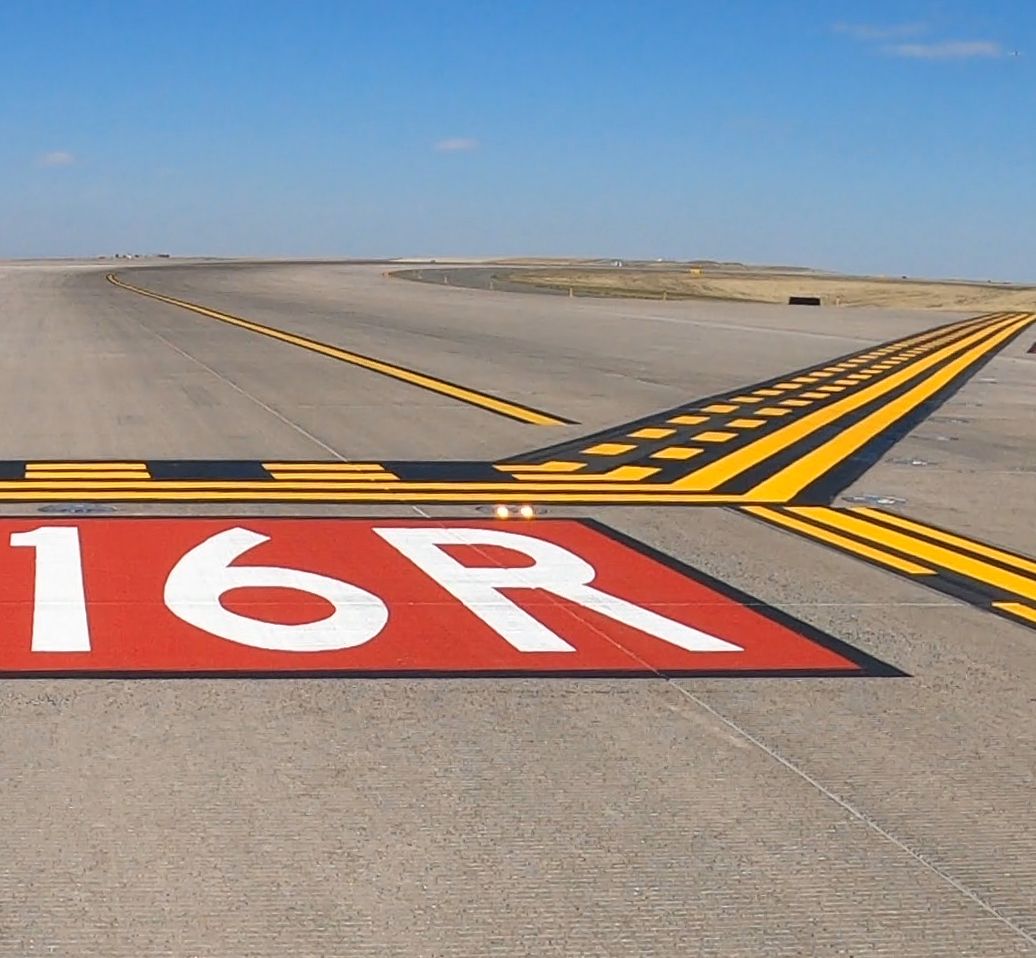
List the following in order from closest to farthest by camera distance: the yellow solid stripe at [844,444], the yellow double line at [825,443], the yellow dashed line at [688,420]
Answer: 1. the yellow solid stripe at [844,444]
2. the yellow double line at [825,443]
3. the yellow dashed line at [688,420]

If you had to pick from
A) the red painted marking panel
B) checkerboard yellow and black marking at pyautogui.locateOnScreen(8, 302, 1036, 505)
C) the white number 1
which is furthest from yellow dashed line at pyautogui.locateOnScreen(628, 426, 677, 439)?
the white number 1

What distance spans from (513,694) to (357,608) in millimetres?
1794

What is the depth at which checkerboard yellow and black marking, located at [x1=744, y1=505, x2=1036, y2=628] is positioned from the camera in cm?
976

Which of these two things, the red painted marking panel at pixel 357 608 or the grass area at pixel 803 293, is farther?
the grass area at pixel 803 293

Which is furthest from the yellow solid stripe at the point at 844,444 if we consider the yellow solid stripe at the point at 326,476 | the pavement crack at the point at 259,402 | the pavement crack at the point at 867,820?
the pavement crack at the point at 867,820

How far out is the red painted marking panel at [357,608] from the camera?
25.3 ft

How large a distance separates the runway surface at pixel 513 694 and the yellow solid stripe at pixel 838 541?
0.18ft

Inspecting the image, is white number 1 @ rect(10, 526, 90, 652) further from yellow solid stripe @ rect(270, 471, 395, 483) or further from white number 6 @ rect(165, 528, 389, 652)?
yellow solid stripe @ rect(270, 471, 395, 483)

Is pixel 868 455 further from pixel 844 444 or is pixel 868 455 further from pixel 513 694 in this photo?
pixel 513 694

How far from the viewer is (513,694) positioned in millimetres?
7156

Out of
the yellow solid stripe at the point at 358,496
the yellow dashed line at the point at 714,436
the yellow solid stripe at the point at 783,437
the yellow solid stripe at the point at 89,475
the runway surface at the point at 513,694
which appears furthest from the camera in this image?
the yellow dashed line at the point at 714,436

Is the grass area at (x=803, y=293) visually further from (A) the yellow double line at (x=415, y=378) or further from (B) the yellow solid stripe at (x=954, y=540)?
(B) the yellow solid stripe at (x=954, y=540)

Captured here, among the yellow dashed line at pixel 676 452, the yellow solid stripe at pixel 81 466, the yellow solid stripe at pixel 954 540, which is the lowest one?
the yellow dashed line at pixel 676 452

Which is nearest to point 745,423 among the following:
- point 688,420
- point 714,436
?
point 688,420
